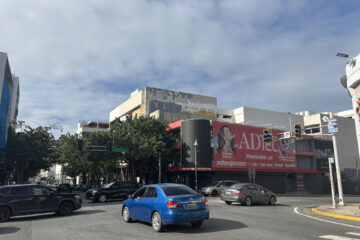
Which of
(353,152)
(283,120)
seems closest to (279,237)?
(353,152)

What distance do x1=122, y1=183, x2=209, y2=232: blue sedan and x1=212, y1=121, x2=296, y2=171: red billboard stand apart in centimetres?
2619

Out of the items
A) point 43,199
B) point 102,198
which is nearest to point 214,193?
point 102,198

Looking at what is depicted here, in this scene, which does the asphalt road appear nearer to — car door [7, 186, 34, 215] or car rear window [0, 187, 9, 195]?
car door [7, 186, 34, 215]

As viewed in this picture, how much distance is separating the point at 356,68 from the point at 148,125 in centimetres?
2482

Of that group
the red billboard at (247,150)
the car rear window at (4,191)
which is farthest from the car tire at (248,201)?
the red billboard at (247,150)

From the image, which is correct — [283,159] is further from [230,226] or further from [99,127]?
[99,127]

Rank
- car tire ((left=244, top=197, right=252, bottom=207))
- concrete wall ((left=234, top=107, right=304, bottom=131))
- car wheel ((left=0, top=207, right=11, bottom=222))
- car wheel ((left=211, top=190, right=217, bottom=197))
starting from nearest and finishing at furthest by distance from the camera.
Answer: car wheel ((left=0, top=207, right=11, bottom=222)), car tire ((left=244, top=197, right=252, bottom=207)), car wheel ((left=211, top=190, right=217, bottom=197)), concrete wall ((left=234, top=107, right=304, bottom=131))

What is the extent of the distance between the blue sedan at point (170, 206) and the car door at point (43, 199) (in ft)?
18.7

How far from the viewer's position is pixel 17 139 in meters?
37.4

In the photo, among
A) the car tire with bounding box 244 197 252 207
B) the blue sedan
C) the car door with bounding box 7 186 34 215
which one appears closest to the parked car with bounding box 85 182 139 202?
the car door with bounding box 7 186 34 215

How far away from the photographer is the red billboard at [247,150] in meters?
36.6

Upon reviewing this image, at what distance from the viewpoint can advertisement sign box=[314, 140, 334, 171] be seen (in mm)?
45781

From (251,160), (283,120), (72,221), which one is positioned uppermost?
(283,120)

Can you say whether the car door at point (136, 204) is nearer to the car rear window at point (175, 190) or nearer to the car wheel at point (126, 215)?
the car wheel at point (126, 215)
